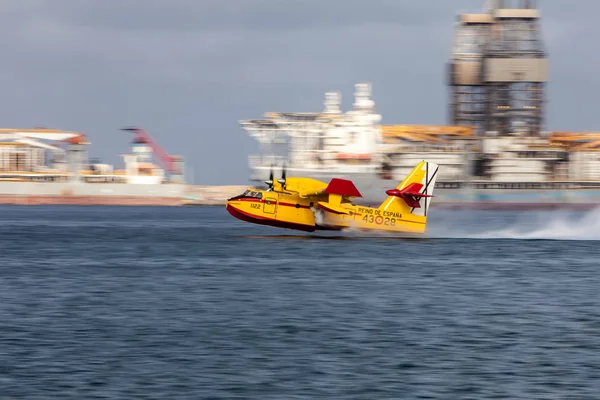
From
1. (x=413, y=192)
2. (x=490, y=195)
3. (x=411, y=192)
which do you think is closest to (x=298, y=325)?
(x=411, y=192)

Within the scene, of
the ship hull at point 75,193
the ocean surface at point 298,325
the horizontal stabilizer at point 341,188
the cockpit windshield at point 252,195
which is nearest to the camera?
the ocean surface at point 298,325

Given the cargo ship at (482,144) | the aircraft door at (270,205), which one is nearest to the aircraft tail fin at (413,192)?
the aircraft door at (270,205)

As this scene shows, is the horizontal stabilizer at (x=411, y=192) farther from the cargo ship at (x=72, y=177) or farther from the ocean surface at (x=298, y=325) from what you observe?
the cargo ship at (x=72, y=177)

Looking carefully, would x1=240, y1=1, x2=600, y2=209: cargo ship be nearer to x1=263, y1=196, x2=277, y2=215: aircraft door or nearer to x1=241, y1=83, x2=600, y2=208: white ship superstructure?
x1=241, y1=83, x2=600, y2=208: white ship superstructure

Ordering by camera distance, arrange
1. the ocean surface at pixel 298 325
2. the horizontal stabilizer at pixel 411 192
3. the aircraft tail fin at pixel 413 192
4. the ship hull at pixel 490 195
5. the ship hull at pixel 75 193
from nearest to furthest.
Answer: the ocean surface at pixel 298 325 → the horizontal stabilizer at pixel 411 192 → the aircraft tail fin at pixel 413 192 → the ship hull at pixel 490 195 → the ship hull at pixel 75 193

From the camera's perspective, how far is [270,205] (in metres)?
40.8

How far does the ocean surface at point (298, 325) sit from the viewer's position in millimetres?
16688

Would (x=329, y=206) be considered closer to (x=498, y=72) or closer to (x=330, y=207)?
(x=330, y=207)

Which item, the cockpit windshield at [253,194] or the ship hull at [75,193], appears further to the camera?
the ship hull at [75,193]

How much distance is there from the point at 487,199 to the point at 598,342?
116540mm

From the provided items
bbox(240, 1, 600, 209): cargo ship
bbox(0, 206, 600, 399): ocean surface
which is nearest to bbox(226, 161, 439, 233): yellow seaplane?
bbox(0, 206, 600, 399): ocean surface

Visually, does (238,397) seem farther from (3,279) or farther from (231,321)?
(3,279)

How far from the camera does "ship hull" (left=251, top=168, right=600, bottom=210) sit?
131375mm

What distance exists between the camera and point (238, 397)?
51.8ft
